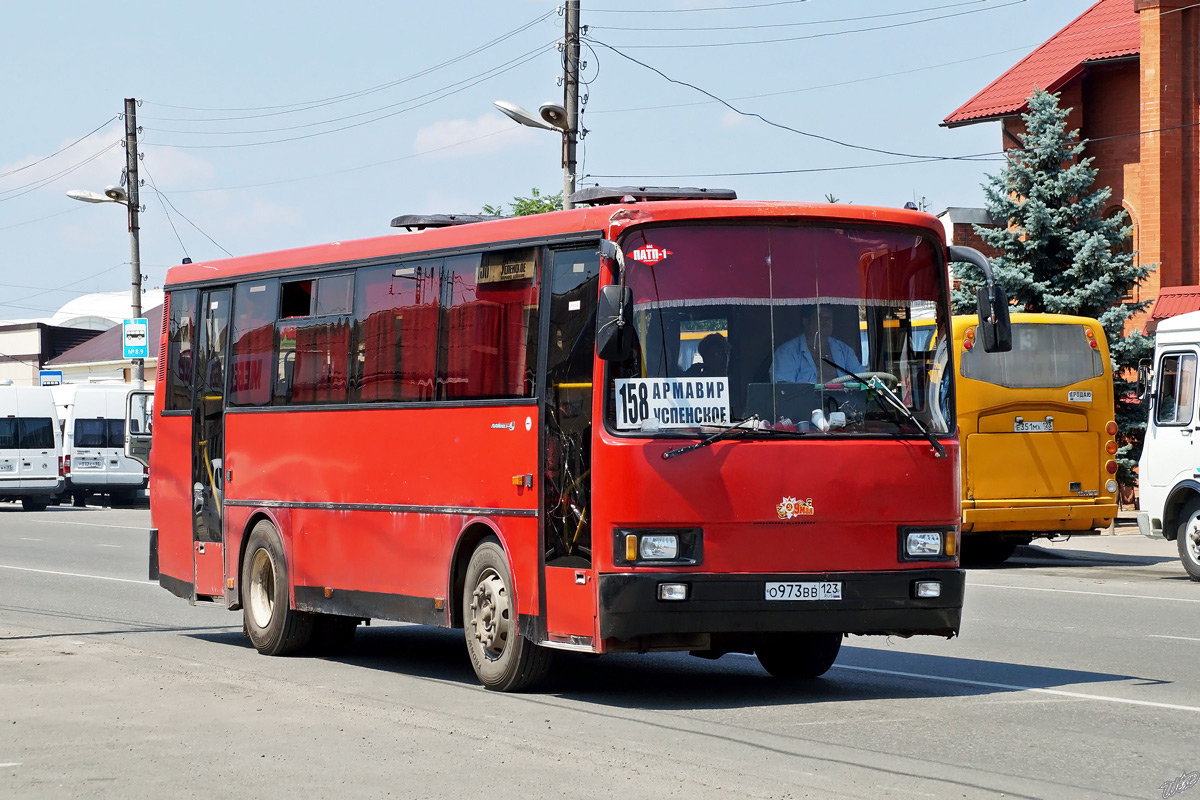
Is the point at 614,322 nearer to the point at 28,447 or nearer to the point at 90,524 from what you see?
the point at 90,524

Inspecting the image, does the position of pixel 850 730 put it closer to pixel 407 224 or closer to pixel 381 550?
pixel 381 550

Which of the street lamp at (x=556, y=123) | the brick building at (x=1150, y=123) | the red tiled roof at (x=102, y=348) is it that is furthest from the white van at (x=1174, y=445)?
the red tiled roof at (x=102, y=348)

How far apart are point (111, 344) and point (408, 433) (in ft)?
230

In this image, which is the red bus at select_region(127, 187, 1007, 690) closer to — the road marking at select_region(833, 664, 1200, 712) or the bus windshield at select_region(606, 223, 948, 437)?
the bus windshield at select_region(606, 223, 948, 437)

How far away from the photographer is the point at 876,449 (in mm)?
10164

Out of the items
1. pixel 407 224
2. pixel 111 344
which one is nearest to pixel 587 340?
pixel 407 224

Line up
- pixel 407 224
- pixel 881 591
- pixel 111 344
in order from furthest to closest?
1. pixel 111 344
2. pixel 407 224
3. pixel 881 591

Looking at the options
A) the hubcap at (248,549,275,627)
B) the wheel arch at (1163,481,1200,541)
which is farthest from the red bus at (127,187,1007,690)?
the wheel arch at (1163,481,1200,541)

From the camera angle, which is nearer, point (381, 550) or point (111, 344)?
point (381, 550)

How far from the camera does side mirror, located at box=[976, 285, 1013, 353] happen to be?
10.5 metres

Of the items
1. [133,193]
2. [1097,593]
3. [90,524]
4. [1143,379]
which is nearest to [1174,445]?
[1143,379]

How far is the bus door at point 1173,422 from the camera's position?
795 inches

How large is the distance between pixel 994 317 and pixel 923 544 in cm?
144

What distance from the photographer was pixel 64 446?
145 ft
